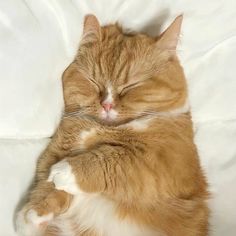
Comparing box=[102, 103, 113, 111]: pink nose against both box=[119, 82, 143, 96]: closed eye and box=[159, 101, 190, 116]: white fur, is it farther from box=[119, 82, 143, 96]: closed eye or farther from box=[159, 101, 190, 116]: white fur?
box=[159, 101, 190, 116]: white fur

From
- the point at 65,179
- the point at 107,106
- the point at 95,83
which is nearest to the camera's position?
the point at 65,179

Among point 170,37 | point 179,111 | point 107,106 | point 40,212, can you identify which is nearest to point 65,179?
point 40,212

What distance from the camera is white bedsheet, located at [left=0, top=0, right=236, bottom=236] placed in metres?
1.86

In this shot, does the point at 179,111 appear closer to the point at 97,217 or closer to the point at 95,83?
the point at 95,83

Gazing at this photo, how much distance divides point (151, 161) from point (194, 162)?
0.21m

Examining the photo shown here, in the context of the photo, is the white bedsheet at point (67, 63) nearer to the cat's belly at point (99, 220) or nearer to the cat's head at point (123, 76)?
the cat's head at point (123, 76)

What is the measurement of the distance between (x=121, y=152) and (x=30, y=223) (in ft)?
1.35

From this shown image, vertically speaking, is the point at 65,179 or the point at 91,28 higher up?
the point at 91,28

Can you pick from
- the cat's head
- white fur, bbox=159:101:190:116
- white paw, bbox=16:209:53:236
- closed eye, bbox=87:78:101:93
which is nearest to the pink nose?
the cat's head

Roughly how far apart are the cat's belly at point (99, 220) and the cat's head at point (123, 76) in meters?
0.32

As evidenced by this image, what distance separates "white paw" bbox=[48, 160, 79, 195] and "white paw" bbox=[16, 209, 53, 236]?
0.45 ft

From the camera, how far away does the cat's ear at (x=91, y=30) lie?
79.0 inches

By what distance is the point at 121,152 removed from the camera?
179cm

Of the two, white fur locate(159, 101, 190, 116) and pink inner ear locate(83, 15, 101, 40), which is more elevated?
pink inner ear locate(83, 15, 101, 40)
